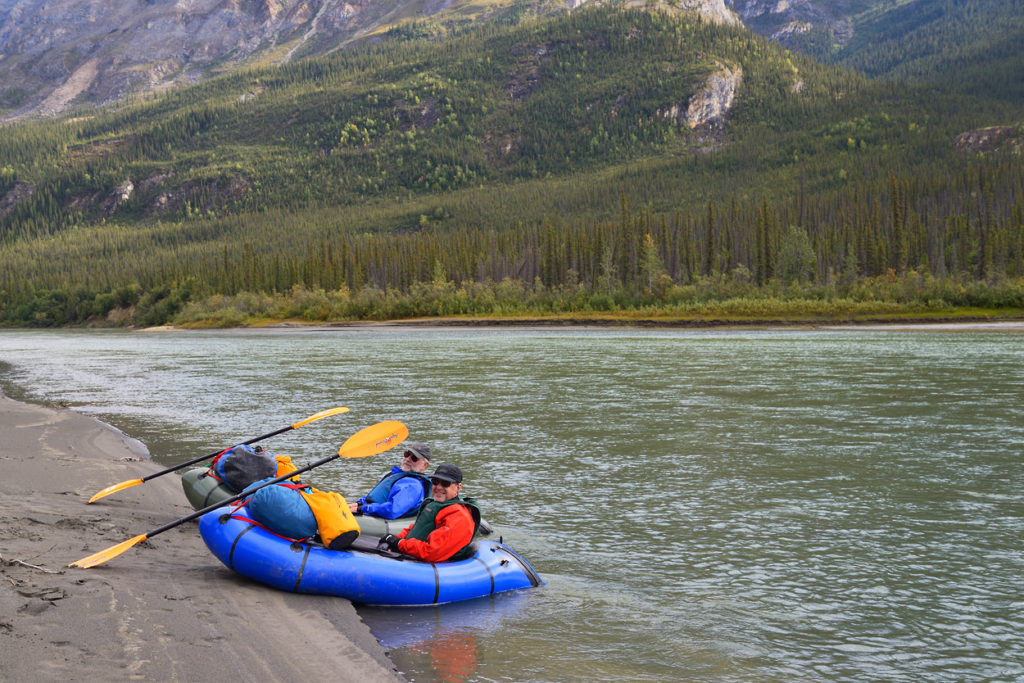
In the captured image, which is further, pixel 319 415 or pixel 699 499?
pixel 319 415

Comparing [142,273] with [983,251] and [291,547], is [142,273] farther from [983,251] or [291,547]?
[291,547]

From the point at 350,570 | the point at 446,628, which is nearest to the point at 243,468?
the point at 350,570

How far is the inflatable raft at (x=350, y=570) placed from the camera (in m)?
11.4

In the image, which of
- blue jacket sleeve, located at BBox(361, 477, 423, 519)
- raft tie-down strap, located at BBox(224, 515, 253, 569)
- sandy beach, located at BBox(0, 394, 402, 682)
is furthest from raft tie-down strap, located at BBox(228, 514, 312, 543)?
blue jacket sleeve, located at BBox(361, 477, 423, 519)

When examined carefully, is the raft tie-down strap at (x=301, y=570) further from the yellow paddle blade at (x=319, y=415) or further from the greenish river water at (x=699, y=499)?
the yellow paddle blade at (x=319, y=415)

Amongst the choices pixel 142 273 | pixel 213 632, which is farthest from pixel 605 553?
pixel 142 273

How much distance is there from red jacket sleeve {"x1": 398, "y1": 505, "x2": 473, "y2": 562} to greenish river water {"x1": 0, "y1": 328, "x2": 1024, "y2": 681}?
2.41 feet

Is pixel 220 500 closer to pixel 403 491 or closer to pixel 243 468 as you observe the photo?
pixel 243 468

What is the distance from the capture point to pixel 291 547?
11586 millimetres

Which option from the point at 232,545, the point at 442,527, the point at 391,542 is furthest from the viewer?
the point at 391,542

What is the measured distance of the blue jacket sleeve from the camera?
1351 centimetres

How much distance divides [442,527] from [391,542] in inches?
29.5

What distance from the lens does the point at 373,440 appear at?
14.8m

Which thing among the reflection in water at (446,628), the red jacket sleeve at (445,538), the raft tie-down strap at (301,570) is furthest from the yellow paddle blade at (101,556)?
the red jacket sleeve at (445,538)
